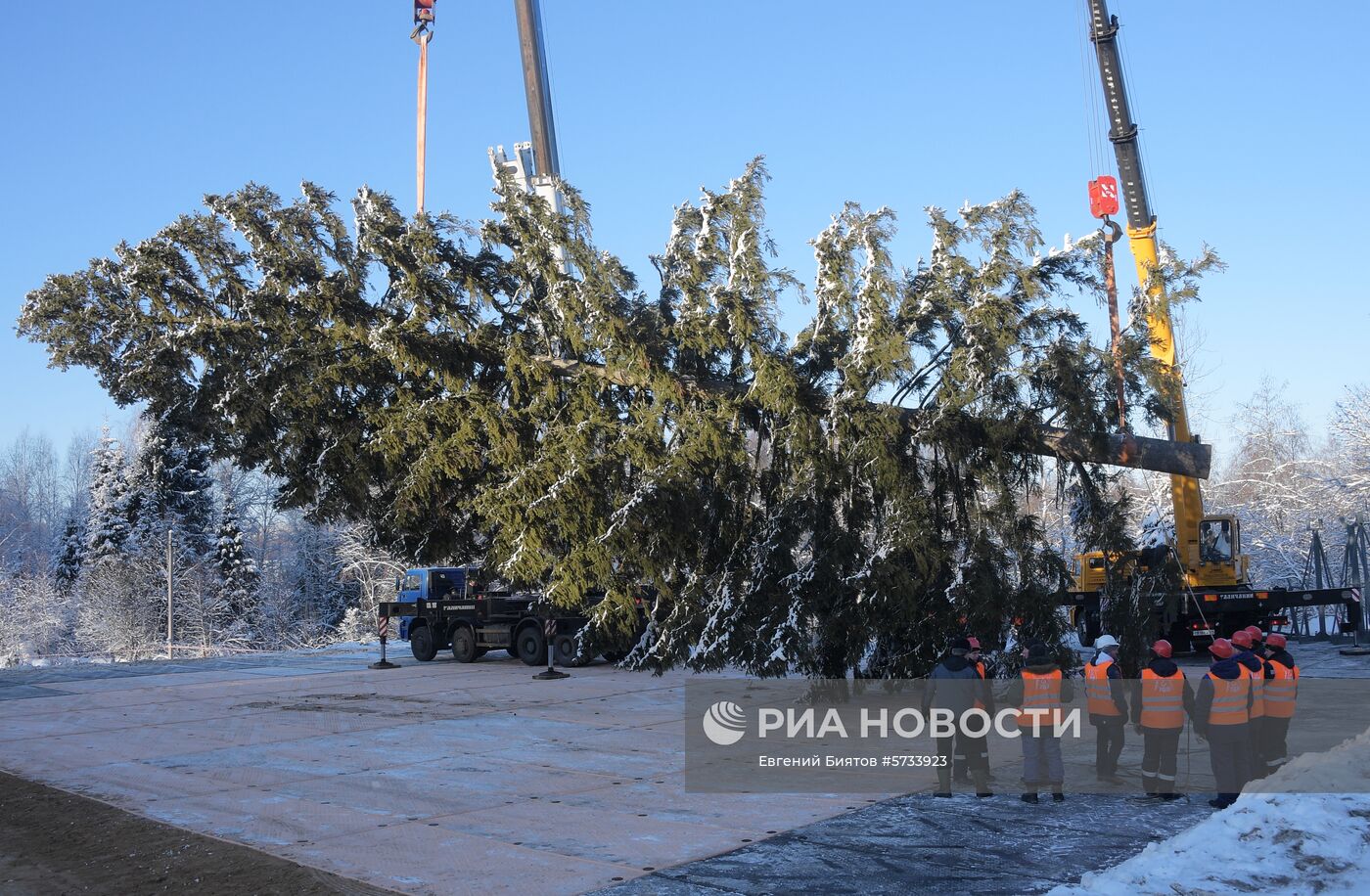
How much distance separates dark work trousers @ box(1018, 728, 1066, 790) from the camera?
31.0 feet

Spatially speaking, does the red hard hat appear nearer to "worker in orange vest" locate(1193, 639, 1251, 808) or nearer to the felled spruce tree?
"worker in orange vest" locate(1193, 639, 1251, 808)

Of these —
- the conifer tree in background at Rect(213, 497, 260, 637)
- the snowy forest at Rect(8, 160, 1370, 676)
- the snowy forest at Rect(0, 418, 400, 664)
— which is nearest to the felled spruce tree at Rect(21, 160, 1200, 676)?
the snowy forest at Rect(8, 160, 1370, 676)

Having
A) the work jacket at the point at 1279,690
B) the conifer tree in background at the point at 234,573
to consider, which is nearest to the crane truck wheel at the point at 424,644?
the work jacket at the point at 1279,690

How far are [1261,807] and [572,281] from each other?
1163 centimetres

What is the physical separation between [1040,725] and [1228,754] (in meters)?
1.43

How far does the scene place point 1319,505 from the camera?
127 ft

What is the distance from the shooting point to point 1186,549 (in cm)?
2348

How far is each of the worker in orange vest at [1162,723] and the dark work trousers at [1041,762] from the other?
2.31ft

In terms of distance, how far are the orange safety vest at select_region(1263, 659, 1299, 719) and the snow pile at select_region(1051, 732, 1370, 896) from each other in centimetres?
158

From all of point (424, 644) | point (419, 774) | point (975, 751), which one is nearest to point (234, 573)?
point (424, 644)

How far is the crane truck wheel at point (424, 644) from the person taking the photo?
2755 cm

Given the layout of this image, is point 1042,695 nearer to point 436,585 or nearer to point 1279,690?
point 1279,690

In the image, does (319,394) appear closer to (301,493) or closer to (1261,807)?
(301,493)

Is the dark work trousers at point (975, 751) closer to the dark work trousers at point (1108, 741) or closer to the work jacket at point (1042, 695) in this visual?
the work jacket at point (1042, 695)
